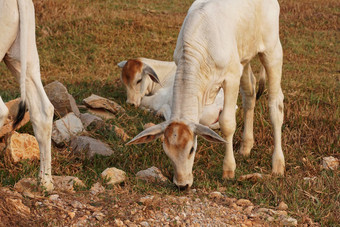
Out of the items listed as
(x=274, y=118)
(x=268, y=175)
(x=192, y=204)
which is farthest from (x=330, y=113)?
(x=192, y=204)

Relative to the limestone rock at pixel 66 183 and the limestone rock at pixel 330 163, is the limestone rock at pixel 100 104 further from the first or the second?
the limestone rock at pixel 330 163

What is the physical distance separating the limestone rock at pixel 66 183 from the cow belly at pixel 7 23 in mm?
1132

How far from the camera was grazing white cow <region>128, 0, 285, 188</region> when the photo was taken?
13.9 ft

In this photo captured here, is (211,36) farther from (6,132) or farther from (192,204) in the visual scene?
(6,132)

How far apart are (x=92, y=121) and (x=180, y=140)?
7.05ft

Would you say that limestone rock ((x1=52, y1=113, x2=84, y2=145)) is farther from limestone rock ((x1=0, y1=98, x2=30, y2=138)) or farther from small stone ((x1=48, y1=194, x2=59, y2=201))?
small stone ((x1=48, y1=194, x2=59, y2=201))

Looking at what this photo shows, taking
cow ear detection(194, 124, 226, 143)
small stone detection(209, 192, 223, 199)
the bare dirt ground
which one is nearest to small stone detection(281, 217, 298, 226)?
the bare dirt ground

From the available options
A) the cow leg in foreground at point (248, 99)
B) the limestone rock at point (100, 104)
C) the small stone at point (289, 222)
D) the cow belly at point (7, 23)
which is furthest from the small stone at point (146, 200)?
the limestone rock at point (100, 104)

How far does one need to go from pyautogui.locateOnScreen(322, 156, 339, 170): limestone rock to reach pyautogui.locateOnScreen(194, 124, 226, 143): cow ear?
5.05 ft

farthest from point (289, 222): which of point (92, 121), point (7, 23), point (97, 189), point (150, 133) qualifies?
point (92, 121)

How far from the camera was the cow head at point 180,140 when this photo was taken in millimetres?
4156

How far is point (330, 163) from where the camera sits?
5.22 m

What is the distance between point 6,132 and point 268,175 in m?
2.58

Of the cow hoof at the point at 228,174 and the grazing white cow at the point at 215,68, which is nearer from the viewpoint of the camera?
the grazing white cow at the point at 215,68
